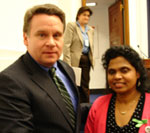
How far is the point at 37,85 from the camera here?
94cm

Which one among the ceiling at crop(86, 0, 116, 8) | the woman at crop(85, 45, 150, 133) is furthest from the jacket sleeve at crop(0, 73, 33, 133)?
the ceiling at crop(86, 0, 116, 8)

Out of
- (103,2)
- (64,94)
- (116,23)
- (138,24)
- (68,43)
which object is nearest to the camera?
(64,94)

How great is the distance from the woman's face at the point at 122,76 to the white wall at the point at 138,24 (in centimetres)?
310

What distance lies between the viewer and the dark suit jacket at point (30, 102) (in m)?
0.82

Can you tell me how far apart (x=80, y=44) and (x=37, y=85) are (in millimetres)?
1946

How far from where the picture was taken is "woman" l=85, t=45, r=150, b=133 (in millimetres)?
1257

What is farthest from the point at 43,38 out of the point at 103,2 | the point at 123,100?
the point at 103,2

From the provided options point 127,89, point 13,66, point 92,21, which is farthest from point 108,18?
point 13,66

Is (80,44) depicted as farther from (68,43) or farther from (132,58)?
(132,58)

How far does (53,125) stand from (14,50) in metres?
1.09

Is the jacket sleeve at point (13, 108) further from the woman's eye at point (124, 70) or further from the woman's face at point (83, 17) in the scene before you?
the woman's face at point (83, 17)

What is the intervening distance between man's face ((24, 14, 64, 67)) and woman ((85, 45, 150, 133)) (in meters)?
0.50

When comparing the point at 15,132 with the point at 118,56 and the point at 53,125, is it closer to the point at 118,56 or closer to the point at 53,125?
the point at 53,125

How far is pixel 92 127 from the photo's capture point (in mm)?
1362
